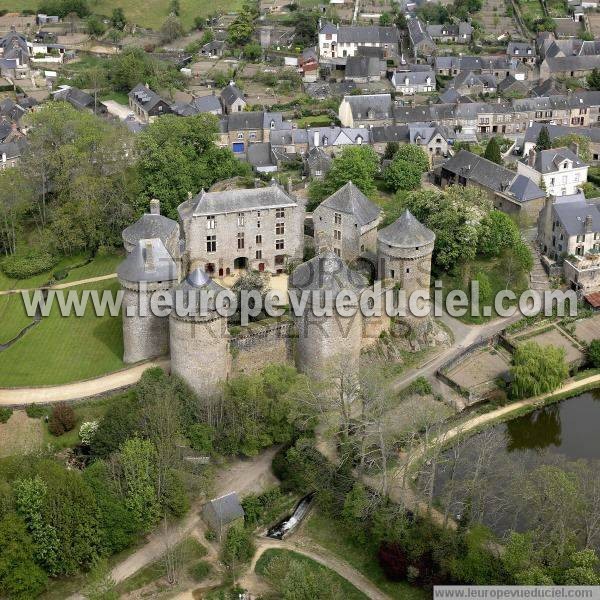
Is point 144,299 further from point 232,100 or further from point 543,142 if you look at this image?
point 232,100

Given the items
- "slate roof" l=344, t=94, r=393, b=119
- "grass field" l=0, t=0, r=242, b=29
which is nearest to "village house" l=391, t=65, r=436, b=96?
"slate roof" l=344, t=94, r=393, b=119

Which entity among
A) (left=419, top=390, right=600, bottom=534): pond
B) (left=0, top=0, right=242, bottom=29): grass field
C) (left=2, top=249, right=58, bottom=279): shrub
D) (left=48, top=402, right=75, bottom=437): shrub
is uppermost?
(left=0, top=0, right=242, bottom=29): grass field

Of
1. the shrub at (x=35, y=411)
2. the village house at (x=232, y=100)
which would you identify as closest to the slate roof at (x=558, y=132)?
the village house at (x=232, y=100)

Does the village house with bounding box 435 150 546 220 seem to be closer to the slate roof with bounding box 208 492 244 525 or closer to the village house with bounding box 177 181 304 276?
the village house with bounding box 177 181 304 276

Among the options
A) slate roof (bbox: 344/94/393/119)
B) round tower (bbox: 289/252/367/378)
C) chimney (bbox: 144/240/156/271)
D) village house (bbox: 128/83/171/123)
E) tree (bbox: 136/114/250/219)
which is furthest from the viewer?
village house (bbox: 128/83/171/123)

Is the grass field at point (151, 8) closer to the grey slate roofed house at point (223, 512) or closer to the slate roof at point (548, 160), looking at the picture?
the slate roof at point (548, 160)

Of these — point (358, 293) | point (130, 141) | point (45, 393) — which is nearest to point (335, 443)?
point (358, 293)

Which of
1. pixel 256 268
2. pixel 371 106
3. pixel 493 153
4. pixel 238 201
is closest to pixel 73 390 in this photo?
pixel 256 268
